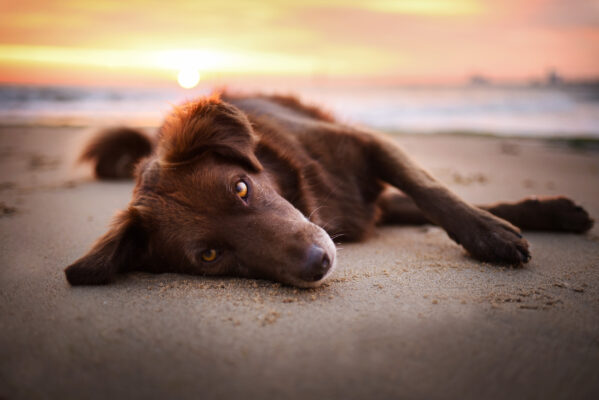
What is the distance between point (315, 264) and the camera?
208 centimetres

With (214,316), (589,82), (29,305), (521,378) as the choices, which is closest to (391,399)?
(521,378)

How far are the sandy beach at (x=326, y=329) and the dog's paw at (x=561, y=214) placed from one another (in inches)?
3.4

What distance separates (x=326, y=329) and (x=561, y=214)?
7.70 feet

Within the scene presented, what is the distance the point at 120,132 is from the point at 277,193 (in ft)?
11.6

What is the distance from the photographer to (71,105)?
22844 millimetres

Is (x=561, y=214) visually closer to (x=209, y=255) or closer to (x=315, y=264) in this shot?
(x=315, y=264)

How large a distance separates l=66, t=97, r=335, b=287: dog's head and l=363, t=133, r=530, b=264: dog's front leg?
3.01 feet

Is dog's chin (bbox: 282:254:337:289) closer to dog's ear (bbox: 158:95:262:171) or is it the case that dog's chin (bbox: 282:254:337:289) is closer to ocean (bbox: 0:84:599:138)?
dog's ear (bbox: 158:95:262:171)

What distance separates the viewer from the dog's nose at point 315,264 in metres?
2.08

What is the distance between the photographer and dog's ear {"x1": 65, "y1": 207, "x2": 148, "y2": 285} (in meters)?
2.30

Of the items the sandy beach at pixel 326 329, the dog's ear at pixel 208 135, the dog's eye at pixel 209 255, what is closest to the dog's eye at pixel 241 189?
the dog's ear at pixel 208 135

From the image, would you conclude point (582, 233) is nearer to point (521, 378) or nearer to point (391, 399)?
point (521, 378)

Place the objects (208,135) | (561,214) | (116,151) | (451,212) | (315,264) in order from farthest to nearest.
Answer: (116,151) → (561,214) → (451,212) → (208,135) → (315,264)

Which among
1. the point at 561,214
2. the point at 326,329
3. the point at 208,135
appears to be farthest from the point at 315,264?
the point at 561,214
